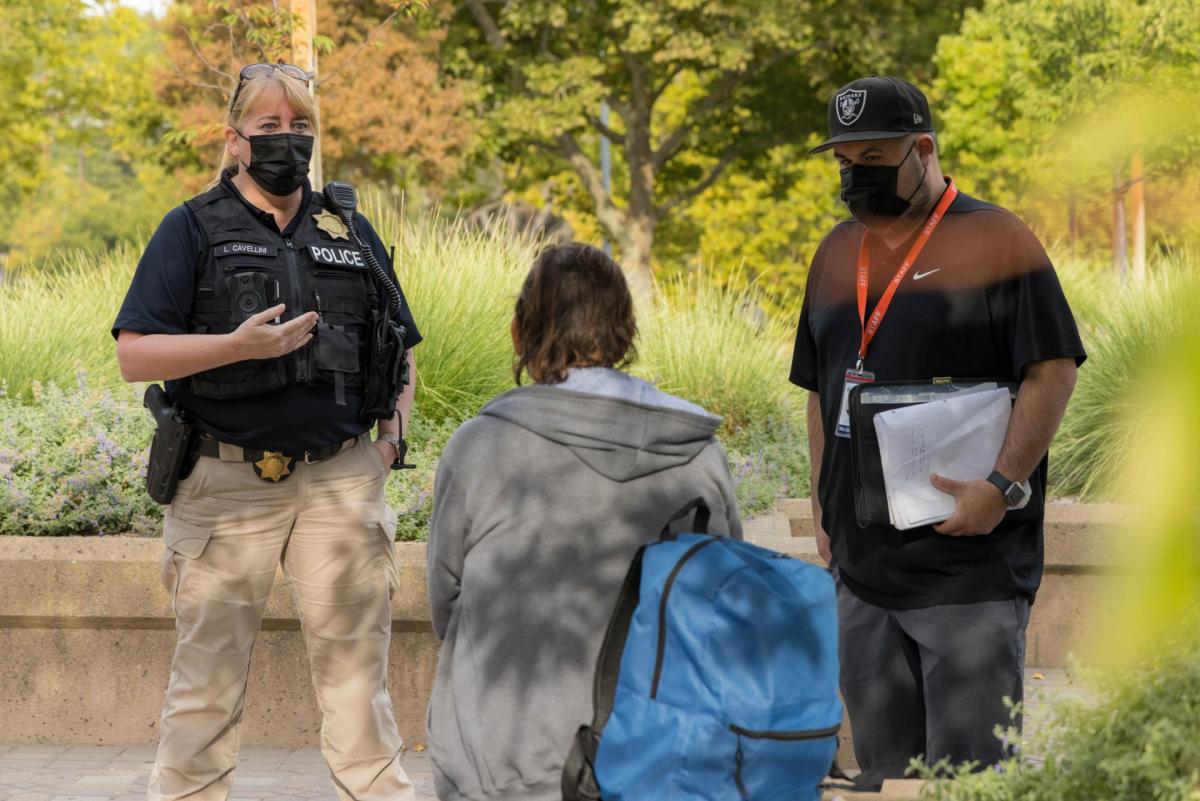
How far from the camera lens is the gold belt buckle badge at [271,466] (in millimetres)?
3633

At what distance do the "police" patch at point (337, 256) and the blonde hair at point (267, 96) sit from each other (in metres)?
0.31

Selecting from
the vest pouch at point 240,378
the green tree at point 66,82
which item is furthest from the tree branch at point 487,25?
the vest pouch at point 240,378

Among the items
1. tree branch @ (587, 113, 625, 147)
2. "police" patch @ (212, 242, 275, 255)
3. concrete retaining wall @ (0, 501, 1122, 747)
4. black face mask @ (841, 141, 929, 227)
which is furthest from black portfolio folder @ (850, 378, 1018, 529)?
tree branch @ (587, 113, 625, 147)

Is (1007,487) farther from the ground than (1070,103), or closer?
closer

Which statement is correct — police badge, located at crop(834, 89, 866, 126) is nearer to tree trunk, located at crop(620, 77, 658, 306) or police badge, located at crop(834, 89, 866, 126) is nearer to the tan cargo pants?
the tan cargo pants

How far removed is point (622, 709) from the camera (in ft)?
7.34

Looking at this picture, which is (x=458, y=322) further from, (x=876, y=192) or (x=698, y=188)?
(x=698, y=188)

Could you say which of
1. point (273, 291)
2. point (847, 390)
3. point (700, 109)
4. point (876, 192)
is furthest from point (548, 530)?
point (700, 109)

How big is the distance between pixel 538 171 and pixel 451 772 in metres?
32.2

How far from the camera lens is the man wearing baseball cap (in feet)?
9.46

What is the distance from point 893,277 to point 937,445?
366mm

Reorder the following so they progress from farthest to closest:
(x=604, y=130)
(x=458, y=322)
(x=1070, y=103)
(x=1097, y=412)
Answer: (x=604, y=130), (x=458, y=322), (x=1097, y=412), (x=1070, y=103)

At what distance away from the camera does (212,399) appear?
3.59 m

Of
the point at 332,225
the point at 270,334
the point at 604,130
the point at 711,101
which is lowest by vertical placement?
the point at 270,334
